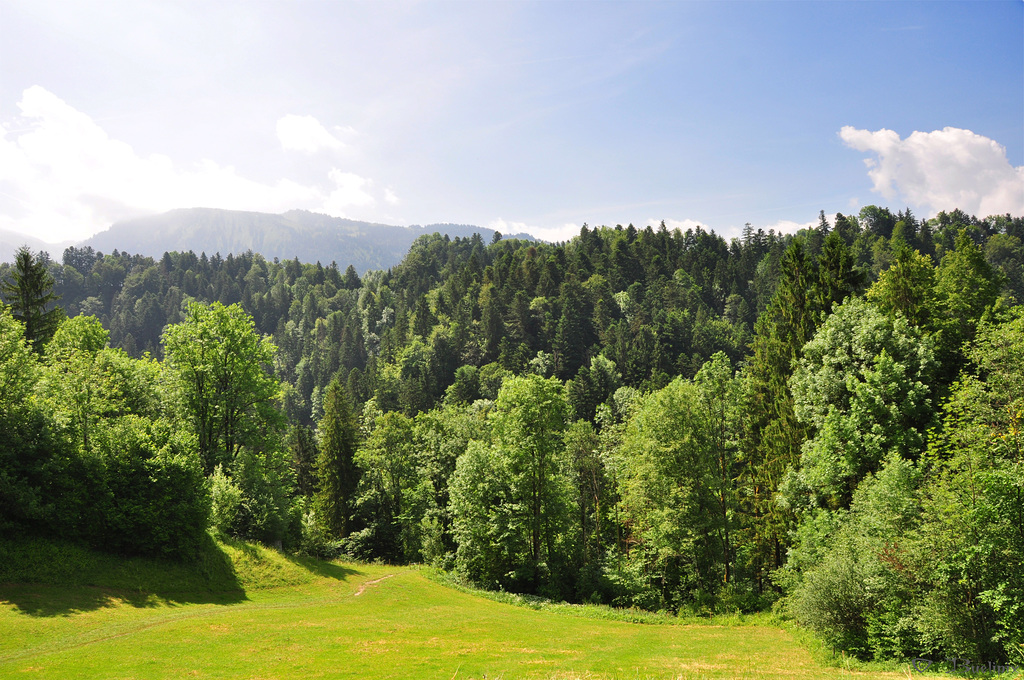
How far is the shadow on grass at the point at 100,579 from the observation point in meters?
22.2

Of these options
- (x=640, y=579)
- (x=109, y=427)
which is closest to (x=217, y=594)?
(x=109, y=427)

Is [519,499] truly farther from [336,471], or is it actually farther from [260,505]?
[336,471]

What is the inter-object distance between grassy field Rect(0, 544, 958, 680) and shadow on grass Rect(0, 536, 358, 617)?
0.29ft

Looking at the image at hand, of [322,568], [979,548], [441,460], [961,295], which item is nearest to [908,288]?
[961,295]

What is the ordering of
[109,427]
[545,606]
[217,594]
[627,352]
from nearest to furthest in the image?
1. [217,594]
2. [109,427]
3. [545,606]
4. [627,352]

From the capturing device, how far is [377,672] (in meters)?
16.8

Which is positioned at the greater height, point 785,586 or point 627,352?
point 627,352

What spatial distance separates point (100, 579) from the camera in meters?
25.7

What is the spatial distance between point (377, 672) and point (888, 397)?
2933 centimetres

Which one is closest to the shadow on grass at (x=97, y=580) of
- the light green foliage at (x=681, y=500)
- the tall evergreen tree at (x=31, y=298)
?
the light green foliage at (x=681, y=500)

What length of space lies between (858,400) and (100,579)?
41.0m

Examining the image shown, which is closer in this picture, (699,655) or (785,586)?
(699,655)

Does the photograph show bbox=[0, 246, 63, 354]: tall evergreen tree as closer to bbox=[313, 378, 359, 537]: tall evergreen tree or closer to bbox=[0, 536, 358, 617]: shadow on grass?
bbox=[313, 378, 359, 537]: tall evergreen tree

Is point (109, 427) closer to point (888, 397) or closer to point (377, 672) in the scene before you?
point (377, 672)
